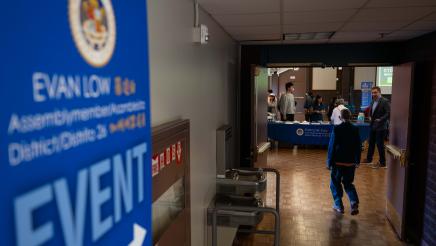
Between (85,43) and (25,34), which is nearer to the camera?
(25,34)

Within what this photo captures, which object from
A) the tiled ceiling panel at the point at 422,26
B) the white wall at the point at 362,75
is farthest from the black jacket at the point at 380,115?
the white wall at the point at 362,75

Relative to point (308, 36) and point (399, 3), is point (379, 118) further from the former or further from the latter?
point (399, 3)

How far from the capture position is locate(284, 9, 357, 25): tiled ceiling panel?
9.33 feet

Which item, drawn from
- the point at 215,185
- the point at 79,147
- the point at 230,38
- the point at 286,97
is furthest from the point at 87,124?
the point at 286,97

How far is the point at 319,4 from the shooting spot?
2566 millimetres

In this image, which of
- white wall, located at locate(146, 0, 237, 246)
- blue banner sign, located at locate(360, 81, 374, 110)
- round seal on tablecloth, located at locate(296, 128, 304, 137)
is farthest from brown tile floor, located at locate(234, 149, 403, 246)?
blue banner sign, located at locate(360, 81, 374, 110)

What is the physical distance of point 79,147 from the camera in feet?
2.34

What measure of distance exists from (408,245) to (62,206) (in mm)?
4070

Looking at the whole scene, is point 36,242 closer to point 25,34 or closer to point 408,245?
point 25,34

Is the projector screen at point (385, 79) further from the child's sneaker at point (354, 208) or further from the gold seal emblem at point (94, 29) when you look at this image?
the gold seal emblem at point (94, 29)

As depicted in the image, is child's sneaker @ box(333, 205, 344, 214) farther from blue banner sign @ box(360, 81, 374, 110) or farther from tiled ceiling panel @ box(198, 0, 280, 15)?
blue banner sign @ box(360, 81, 374, 110)

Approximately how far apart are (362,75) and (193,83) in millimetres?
12365

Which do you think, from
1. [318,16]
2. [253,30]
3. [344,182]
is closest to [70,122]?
[318,16]

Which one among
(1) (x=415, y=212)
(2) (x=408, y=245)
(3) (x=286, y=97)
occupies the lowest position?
(2) (x=408, y=245)
